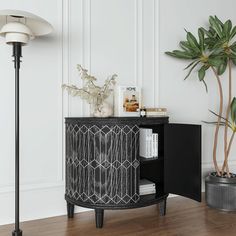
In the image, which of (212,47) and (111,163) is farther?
(212,47)

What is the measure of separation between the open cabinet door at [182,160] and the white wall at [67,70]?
53cm

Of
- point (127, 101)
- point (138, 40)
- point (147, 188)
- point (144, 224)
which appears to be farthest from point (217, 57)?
point (144, 224)

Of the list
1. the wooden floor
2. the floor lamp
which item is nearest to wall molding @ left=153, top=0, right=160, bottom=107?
the wooden floor

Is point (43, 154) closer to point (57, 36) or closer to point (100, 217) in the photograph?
point (100, 217)

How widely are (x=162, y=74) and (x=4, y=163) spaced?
5.41 ft

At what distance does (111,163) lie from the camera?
207 cm

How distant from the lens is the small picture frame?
2400 mm

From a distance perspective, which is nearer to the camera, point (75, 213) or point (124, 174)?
point (124, 174)

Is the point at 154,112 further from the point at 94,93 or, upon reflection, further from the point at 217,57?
the point at 217,57

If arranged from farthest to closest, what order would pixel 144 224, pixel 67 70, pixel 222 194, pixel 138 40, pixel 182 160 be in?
pixel 138 40
pixel 222 194
pixel 67 70
pixel 182 160
pixel 144 224

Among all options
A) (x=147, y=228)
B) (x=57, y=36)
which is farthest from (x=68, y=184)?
(x=57, y=36)

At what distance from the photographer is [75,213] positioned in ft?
8.01

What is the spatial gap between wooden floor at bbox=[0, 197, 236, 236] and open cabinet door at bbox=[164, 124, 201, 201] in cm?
22

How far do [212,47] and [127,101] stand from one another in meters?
1.03
